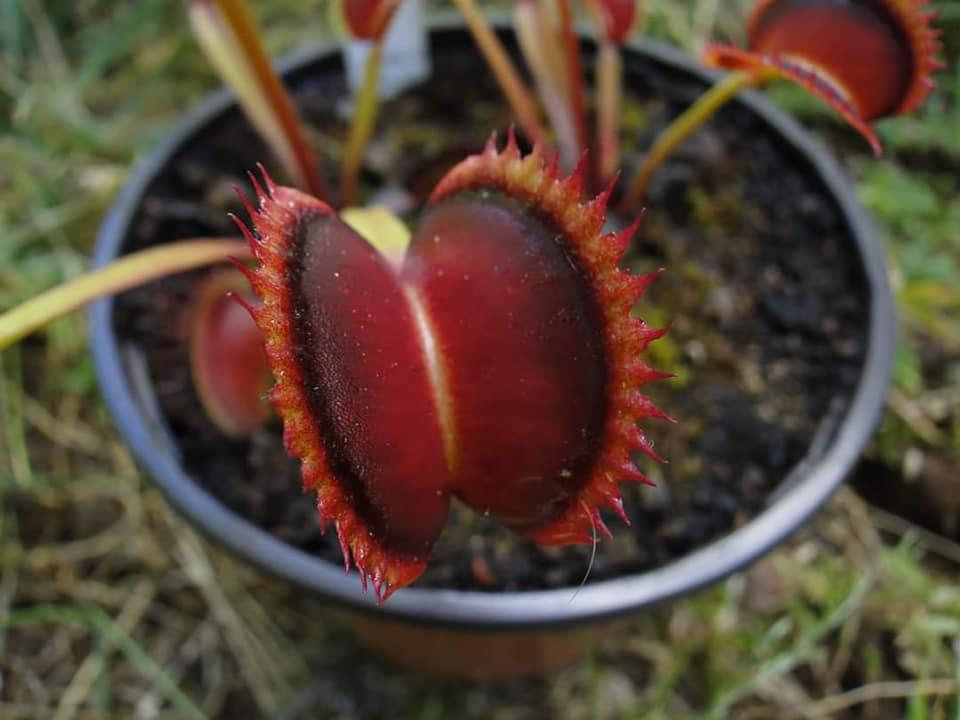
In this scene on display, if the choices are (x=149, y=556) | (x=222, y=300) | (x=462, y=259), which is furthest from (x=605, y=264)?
(x=149, y=556)

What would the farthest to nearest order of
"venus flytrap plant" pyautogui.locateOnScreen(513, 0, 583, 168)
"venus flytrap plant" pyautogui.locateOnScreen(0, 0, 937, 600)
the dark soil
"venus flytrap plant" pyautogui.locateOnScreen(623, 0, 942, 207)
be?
1. "venus flytrap plant" pyautogui.locateOnScreen(513, 0, 583, 168)
2. the dark soil
3. "venus flytrap plant" pyautogui.locateOnScreen(623, 0, 942, 207)
4. "venus flytrap plant" pyautogui.locateOnScreen(0, 0, 937, 600)

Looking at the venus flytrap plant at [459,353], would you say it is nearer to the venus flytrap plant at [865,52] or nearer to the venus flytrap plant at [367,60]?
the venus flytrap plant at [865,52]

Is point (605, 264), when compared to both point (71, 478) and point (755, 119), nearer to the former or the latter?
point (755, 119)

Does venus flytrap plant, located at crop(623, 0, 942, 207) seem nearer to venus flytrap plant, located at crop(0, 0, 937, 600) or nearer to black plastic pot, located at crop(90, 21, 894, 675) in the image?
venus flytrap plant, located at crop(0, 0, 937, 600)

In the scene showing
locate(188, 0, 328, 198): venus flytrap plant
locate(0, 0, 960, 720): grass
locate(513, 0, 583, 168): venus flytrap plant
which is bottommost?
locate(0, 0, 960, 720): grass

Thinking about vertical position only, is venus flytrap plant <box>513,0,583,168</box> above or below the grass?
above

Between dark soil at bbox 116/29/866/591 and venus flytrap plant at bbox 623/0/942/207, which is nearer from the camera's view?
venus flytrap plant at bbox 623/0/942/207

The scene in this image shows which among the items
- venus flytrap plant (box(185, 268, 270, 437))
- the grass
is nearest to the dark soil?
venus flytrap plant (box(185, 268, 270, 437))
